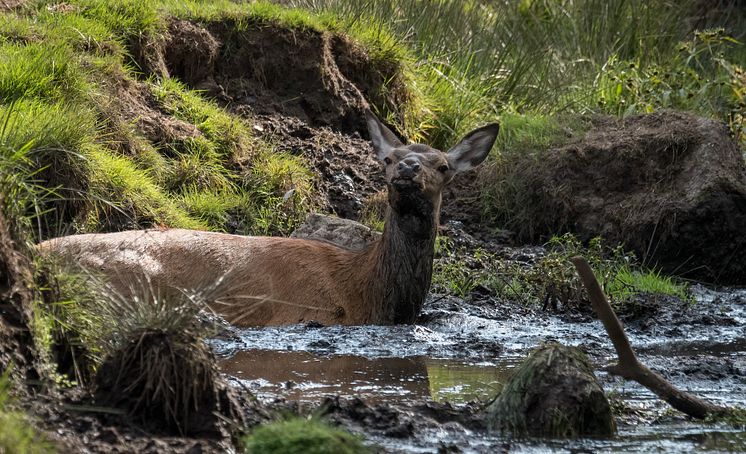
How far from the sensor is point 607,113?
544 inches

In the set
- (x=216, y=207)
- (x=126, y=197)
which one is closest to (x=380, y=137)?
(x=216, y=207)

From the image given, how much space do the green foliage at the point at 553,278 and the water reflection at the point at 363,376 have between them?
2266mm

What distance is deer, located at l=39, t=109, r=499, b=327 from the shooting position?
7941mm

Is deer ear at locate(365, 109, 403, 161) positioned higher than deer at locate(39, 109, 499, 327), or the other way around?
deer ear at locate(365, 109, 403, 161)

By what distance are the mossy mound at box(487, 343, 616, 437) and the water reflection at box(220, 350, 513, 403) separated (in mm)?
499

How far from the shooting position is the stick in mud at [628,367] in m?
5.04

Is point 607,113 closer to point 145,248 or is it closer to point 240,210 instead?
point 240,210

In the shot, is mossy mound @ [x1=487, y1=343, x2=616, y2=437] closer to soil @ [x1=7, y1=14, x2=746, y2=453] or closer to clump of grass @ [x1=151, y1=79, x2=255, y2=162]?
soil @ [x1=7, y1=14, x2=746, y2=453]

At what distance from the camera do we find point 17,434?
360cm

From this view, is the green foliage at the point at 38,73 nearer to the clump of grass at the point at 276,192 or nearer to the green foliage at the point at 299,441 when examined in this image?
the clump of grass at the point at 276,192

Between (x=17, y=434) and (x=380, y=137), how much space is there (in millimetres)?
5828

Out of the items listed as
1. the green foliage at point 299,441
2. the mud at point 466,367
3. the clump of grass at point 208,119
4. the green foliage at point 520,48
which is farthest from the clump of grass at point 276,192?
the green foliage at point 299,441

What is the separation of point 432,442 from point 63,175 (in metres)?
5.04

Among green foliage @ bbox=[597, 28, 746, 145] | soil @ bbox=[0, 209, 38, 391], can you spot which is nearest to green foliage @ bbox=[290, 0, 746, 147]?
green foliage @ bbox=[597, 28, 746, 145]
